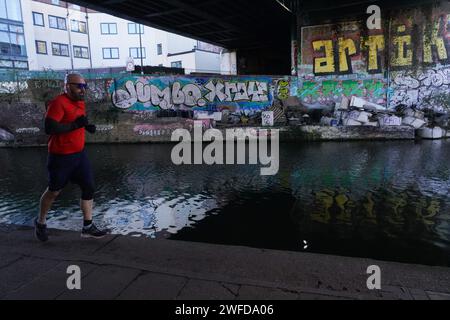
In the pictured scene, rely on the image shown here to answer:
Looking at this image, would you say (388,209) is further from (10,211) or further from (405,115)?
(405,115)

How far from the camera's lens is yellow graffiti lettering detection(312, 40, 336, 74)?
→ 1875cm

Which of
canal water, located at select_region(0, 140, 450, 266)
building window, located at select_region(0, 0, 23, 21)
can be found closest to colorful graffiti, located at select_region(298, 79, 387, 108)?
canal water, located at select_region(0, 140, 450, 266)

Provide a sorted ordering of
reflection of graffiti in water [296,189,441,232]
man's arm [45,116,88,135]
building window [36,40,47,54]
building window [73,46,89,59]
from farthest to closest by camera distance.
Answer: building window [73,46,89,59] → building window [36,40,47,54] → reflection of graffiti in water [296,189,441,232] → man's arm [45,116,88,135]

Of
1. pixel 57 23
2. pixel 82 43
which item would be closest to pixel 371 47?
Result: pixel 57 23

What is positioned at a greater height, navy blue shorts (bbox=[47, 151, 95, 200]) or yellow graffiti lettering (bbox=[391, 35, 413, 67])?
yellow graffiti lettering (bbox=[391, 35, 413, 67])

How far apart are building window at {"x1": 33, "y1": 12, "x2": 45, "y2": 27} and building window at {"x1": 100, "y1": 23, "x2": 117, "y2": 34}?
936cm

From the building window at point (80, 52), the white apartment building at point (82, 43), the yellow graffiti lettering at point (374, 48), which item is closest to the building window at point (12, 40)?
the white apartment building at point (82, 43)

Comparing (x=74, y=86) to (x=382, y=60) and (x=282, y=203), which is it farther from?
(x=382, y=60)

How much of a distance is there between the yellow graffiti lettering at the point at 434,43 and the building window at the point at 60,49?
47322mm

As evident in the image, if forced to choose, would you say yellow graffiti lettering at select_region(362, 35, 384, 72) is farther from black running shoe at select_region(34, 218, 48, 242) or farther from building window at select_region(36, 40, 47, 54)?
building window at select_region(36, 40, 47, 54)

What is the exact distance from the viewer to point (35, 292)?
3.19m

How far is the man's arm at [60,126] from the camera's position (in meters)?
4.02

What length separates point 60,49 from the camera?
166ft
